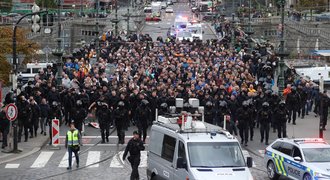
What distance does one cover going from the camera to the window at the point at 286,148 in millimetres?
23312

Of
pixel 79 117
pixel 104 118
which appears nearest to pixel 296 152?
pixel 104 118

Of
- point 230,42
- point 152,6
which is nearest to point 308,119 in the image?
point 230,42

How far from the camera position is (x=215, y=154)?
20297 mm

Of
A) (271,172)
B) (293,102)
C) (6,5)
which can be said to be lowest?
(271,172)

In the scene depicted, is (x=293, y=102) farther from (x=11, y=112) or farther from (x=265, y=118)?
(x=11, y=112)

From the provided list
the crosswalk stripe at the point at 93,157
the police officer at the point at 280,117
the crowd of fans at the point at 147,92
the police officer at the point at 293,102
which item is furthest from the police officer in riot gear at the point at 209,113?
the police officer at the point at 293,102

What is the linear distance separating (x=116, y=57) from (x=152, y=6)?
161 ft

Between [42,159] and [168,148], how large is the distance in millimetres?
8181

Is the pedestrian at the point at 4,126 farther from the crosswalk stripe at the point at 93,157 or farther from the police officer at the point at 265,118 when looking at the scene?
the police officer at the point at 265,118

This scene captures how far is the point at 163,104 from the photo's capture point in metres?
32.3

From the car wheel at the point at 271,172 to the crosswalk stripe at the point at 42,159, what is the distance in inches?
301

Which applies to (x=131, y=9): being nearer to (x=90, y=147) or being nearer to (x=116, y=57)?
(x=116, y=57)

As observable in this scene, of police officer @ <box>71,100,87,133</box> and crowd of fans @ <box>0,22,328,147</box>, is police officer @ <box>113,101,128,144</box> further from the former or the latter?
police officer @ <box>71,100,87,133</box>

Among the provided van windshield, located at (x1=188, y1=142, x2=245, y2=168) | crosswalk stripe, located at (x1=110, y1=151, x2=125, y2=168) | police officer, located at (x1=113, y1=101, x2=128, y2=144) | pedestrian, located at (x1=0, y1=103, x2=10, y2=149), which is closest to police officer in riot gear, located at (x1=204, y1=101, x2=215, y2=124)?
police officer, located at (x1=113, y1=101, x2=128, y2=144)
